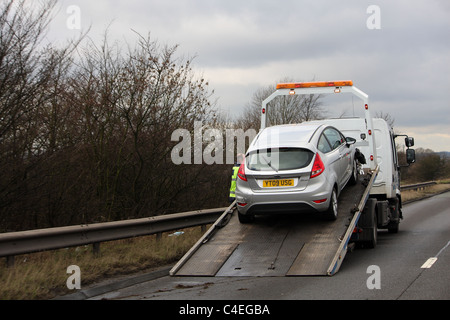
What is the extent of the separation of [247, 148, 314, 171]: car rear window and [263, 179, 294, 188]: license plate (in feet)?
0.69

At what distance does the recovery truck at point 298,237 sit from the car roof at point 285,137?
139 centimetres

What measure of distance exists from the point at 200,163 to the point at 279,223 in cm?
800

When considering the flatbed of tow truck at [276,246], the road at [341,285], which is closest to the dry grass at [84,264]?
the road at [341,285]

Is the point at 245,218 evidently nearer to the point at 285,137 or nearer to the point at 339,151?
the point at 285,137

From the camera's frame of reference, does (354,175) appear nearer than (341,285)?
No

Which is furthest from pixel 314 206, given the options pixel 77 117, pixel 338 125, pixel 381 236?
pixel 77 117

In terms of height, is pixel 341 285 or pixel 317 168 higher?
pixel 317 168

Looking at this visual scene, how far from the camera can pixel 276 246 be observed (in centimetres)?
865

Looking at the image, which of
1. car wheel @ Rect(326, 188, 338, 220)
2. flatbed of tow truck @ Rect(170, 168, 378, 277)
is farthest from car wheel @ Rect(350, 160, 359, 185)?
car wheel @ Rect(326, 188, 338, 220)

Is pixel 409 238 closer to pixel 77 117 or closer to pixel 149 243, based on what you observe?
pixel 149 243

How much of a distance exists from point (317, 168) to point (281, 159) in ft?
2.11
